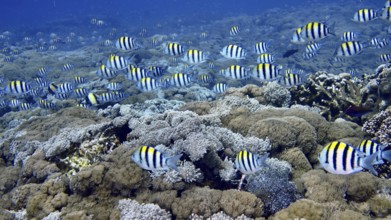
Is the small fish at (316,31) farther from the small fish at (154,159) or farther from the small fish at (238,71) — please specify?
the small fish at (154,159)

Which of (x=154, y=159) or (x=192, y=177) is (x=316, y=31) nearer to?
(x=192, y=177)

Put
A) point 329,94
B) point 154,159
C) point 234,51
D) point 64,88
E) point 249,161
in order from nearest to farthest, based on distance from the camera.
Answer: point 154,159 → point 249,161 → point 329,94 → point 234,51 → point 64,88

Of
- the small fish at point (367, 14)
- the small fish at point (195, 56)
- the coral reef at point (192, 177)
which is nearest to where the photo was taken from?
the coral reef at point (192, 177)

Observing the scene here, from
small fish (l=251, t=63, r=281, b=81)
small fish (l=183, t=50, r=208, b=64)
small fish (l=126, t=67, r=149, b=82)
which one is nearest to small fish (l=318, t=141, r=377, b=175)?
small fish (l=251, t=63, r=281, b=81)

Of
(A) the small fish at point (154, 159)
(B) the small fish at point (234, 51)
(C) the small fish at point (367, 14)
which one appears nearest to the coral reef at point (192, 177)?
(A) the small fish at point (154, 159)

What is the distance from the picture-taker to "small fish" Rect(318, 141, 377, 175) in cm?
327

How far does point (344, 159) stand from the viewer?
331 centimetres

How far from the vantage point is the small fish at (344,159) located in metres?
3.27

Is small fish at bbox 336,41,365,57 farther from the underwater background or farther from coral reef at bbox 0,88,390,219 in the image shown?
coral reef at bbox 0,88,390,219

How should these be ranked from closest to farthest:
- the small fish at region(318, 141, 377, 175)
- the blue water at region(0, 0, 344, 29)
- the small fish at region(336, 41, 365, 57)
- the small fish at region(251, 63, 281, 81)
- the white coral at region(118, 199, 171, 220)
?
1. the small fish at region(318, 141, 377, 175)
2. the white coral at region(118, 199, 171, 220)
3. the small fish at region(251, 63, 281, 81)
4. the small fish at region(336, 41, 365, 57)
5. the blue water at region(0, 0, 344, 29)

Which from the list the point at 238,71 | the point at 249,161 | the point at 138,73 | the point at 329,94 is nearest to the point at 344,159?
the point at 249,161

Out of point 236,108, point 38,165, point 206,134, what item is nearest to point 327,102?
point 236,108

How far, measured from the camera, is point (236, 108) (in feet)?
22.5

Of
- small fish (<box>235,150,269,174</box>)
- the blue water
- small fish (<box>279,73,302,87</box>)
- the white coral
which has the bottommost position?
the white coral
